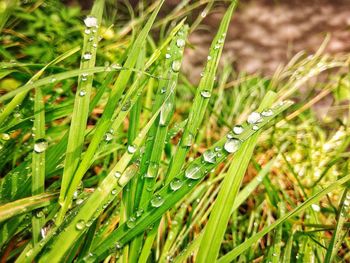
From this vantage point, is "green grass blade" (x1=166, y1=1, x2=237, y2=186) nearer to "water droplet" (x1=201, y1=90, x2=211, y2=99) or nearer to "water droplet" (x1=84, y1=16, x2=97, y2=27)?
"water droplet" (x1=201, y1=90, x2=211, y2=99)

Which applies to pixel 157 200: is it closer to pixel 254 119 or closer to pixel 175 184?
pixel 175 184

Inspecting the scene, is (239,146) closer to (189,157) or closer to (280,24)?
(189,157)

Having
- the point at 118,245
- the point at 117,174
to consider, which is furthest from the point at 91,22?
the point at 118,245

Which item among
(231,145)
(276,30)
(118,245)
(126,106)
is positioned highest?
(276,30)

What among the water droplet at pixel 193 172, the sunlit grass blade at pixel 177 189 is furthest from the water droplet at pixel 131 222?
the water droplet at pixel 193 172

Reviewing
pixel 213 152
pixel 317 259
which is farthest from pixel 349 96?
pixel 213 152

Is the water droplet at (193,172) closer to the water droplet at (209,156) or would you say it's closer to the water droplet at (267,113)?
the water droplet at (209,156)

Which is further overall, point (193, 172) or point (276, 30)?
point (276, 30)

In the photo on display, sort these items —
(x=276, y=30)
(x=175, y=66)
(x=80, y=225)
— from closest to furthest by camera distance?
Result: (x=80, y=225), (x=175, y=66), (x=276, y=30)
